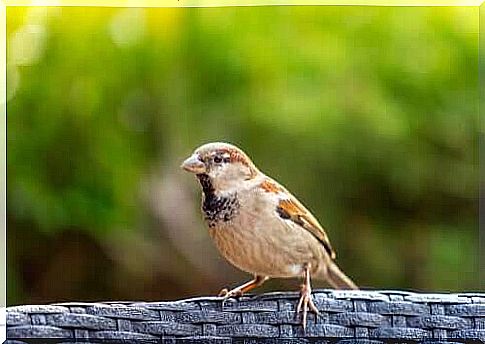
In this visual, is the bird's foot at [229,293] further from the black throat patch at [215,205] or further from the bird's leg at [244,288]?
the black throat patch at [215,205]

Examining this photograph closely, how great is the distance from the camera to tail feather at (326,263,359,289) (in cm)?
101

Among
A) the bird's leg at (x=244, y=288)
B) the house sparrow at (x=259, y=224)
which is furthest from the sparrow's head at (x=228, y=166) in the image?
the bird's leg at (x=244, y=288)

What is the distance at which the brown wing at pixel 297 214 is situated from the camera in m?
1.01

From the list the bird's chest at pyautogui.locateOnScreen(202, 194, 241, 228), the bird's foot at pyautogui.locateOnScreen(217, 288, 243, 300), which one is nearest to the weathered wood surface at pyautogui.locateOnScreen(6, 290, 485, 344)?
the bird's foot at pyautogui.locateOnScreen(217, 288, 243, 300)

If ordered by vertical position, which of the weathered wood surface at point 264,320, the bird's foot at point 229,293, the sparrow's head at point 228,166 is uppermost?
the sparrow's head at point 228,166

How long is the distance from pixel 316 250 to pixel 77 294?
372 mm

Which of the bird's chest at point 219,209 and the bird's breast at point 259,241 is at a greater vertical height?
the bird's chest at point 219,209

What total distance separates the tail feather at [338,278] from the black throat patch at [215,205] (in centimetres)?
17

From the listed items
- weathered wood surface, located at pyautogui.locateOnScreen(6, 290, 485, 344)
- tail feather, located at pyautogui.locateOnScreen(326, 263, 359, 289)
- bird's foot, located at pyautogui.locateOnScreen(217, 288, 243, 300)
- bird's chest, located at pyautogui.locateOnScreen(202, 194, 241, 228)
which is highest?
bird's chest, located at pyautogui.locateOnScreen(202, 194, 241, 228)

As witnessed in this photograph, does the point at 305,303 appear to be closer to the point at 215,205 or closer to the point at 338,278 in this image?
the point at 338,278

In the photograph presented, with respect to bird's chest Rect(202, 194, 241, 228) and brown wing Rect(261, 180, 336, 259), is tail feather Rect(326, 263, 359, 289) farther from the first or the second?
bird's chest Rect(202, 194, 241, 228)

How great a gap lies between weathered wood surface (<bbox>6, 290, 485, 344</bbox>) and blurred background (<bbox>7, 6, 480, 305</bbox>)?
0.07ft

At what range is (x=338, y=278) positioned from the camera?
1015 mm

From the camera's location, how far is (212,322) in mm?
1023
